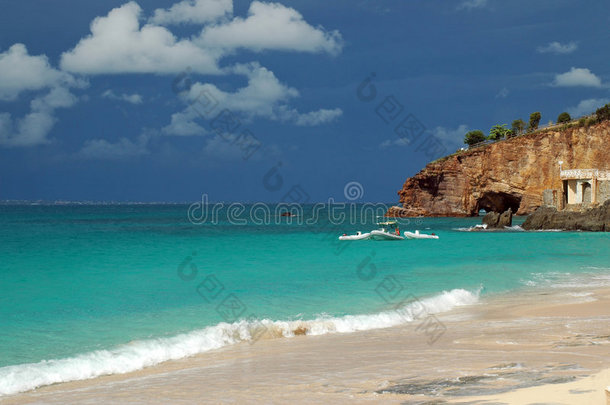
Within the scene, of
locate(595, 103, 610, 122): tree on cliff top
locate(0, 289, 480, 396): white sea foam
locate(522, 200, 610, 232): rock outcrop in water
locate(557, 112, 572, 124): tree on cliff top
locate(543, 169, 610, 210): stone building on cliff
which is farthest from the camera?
locate(557, 112, 572, 124): tree on cliff top

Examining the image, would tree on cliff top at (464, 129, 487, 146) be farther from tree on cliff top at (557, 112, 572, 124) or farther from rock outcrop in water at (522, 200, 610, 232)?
rock outcrop in water at (522, 200, 610, 232)

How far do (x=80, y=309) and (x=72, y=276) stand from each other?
7.86 m

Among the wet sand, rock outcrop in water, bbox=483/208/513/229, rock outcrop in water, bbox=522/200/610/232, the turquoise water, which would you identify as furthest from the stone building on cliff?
the wet sand

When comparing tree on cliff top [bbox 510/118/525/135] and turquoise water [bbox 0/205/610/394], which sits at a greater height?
tree on cliff top [bbox 510/118/525/135]

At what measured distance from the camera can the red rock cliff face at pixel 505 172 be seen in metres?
71.5

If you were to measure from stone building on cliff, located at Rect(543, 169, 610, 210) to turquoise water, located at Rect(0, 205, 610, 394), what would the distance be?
2174 cm

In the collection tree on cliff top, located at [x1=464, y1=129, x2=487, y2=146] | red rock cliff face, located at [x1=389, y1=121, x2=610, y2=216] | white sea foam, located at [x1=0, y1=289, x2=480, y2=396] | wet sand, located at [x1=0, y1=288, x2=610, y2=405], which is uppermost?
tree on cliff top, located at [x1=464, y1=129, x2=487, y2=146]

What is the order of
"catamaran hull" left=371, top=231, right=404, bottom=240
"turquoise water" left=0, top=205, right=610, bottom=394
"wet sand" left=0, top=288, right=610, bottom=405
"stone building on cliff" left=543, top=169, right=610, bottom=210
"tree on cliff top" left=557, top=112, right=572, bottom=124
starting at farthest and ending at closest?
"tree on cliff top" left=557, top=112, right=572, bottom=124 → "stone building on cliff" left=543, top=169, right=610, bottom=210 → "catamaran hull" left=371, top=231, right=404, bottom=240 → "turquoise water" left=0, top=205, right=610, bottom=394 → "wet sand" left=0, top=288, right=610, bottom=405

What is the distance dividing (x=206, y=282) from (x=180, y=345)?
977cm

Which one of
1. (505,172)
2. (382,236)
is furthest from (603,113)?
(382,236)

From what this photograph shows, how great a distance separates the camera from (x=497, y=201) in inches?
3187

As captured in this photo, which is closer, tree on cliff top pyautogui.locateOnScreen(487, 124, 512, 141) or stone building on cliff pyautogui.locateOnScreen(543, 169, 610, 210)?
stone building on cliff pyautogui.locateOnScreen(543, 169, 610, 210)

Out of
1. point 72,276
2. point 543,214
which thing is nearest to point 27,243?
point 72,276

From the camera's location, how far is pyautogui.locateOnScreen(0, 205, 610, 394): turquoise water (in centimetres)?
1224
